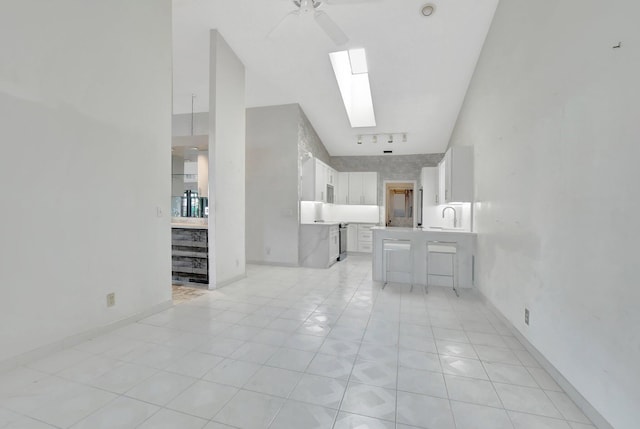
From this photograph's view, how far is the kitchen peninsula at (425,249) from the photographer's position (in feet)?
14.4

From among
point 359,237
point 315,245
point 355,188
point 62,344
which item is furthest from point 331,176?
point 62,344

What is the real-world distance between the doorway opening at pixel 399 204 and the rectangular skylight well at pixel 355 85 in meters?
2.59

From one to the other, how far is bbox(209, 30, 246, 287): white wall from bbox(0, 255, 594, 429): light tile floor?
1176 millimetres

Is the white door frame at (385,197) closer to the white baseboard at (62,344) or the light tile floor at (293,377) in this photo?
the light tile floor at (293,377)

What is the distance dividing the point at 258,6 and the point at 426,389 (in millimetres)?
4503

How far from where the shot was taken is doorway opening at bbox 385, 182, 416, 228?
8.35 metres

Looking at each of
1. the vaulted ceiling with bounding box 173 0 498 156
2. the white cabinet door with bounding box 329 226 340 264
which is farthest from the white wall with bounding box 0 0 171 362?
the white cabinet door with bounding box 329 226 340 264

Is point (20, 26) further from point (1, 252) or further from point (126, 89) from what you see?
point (1, 252)

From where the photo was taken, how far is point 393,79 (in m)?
4.82

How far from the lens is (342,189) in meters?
8.40

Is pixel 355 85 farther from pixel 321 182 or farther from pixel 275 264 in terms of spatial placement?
pixel 275 264

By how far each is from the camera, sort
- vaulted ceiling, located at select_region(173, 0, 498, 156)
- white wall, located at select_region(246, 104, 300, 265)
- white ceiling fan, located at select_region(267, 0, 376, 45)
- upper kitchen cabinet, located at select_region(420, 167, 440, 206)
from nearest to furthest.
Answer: white ceiling fan, located at select_region(267, 0, 376, 45)
vaulted ceiling, located at select_region(173, 0, 498, 156)
white wall, located at select_region(246, 104, 300, 265)
upper kitchen cabinet, located at select_region(420, 167, 440, 206)

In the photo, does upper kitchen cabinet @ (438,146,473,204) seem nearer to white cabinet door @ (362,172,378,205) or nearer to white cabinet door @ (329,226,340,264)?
white cabinet door @ (329,226,340,264)

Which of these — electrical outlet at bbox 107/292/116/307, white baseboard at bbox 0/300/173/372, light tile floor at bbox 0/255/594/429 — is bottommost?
light tile floor at bbox 0/255/594/429
